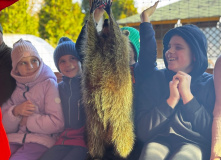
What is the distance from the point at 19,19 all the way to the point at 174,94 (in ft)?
5.05

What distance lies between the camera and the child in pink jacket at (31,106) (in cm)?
199

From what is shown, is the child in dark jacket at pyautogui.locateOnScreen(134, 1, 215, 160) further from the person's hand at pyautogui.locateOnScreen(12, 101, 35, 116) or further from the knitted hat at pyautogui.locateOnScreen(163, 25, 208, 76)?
the person's hand at pyautogui.locateOnScreen(12, 101, 35, 116)

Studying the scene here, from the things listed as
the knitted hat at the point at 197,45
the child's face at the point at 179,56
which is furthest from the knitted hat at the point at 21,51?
the knitted hat at the point at 197,45

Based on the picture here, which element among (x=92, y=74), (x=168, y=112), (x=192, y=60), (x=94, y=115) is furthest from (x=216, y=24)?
(x=94, y=115)

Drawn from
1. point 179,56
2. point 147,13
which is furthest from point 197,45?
point 147,13

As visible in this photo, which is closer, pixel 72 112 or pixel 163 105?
pixel 163 105

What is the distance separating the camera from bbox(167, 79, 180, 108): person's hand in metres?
1.68

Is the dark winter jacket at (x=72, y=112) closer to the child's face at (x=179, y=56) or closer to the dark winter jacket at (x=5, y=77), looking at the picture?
the dark winter jacket at (x=5, y=77)

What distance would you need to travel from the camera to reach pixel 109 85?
1711 mm

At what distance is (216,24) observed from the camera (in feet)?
6.01

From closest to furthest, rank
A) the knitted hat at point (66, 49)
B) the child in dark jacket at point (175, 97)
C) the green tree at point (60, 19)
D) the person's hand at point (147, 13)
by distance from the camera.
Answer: the child in dark jacket at point (175, 97)
the person's hand at point (147, 13)
the knitted hat at point (66, 49)
the green tree at point (60, 19)

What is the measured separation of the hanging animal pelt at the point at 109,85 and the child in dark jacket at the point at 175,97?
0.10 meters

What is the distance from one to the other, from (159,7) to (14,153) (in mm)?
1444

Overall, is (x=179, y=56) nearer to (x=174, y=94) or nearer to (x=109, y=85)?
(x=174, y=94)
